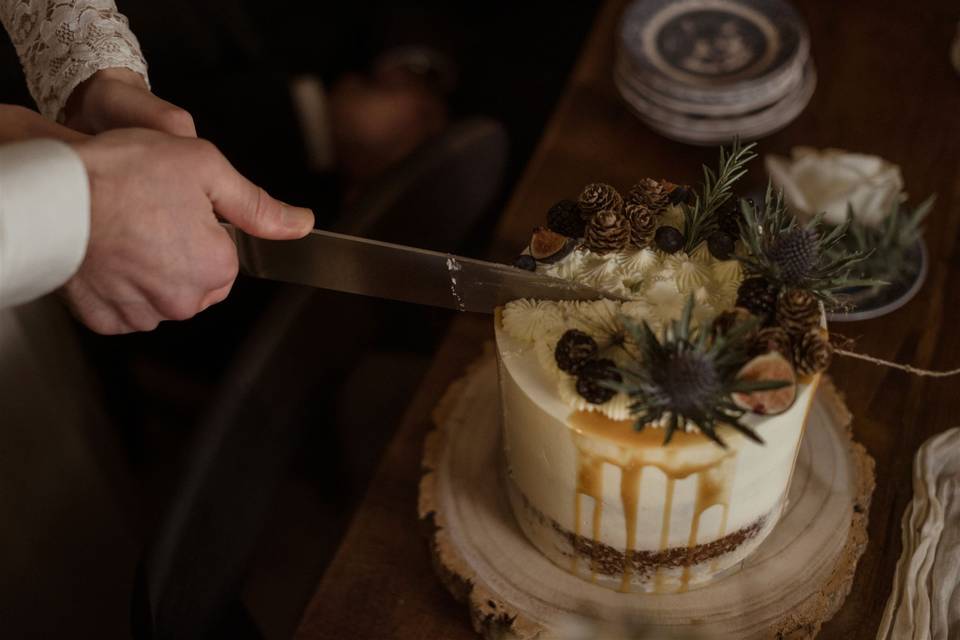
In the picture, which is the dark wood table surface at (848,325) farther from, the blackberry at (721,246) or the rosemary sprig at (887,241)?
the blackberry at (721,246)

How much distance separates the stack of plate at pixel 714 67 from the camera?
4.93ft

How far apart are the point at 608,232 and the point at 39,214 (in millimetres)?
545

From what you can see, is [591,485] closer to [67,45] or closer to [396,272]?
[396,272]

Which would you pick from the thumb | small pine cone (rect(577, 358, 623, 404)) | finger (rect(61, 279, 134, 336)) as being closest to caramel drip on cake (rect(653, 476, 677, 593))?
small pine cone (rect(577, 358, 623, 404))

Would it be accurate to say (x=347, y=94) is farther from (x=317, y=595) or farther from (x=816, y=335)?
(x=816, y=335)

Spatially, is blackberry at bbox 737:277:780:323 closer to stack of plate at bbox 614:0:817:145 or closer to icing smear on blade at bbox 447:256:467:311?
icing smear on blade at bbox 447:256:467:311

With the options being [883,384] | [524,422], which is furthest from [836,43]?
[524,422]

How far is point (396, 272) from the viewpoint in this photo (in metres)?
1.08

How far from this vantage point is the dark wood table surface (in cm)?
115

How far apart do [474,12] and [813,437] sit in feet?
6.13

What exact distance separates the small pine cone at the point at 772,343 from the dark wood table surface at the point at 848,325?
1.16 ft

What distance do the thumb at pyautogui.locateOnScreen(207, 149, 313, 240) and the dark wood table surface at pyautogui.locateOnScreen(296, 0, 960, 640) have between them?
0.37 metres

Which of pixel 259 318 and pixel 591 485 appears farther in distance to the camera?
pixel 259 318

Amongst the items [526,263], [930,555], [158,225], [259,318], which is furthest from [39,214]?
[930,555]
